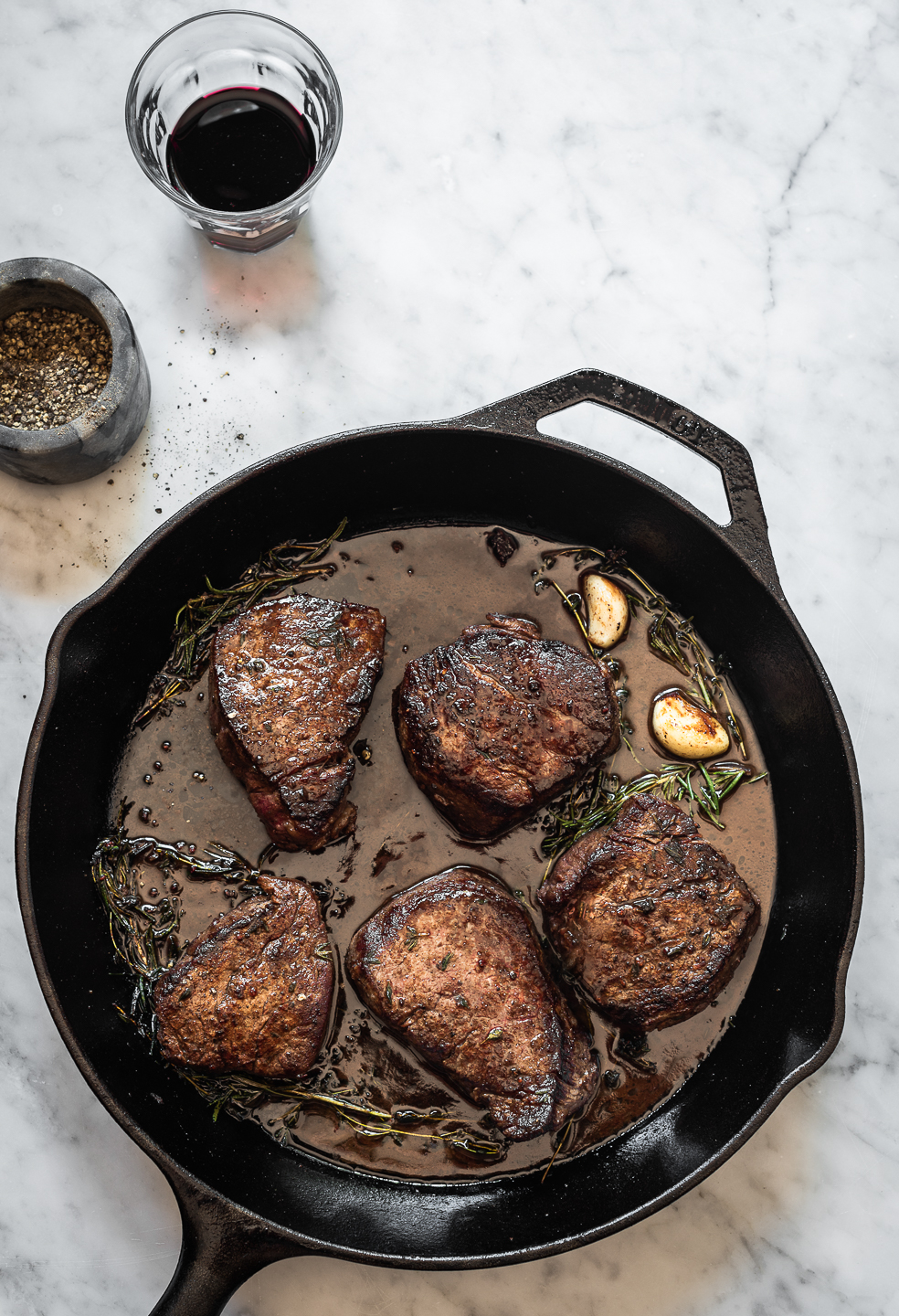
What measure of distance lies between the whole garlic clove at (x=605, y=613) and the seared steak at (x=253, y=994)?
1.05 m

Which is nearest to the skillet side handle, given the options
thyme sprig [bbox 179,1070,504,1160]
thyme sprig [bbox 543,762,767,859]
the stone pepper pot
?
thyme sprig [bbox 179,1070,504,1160]

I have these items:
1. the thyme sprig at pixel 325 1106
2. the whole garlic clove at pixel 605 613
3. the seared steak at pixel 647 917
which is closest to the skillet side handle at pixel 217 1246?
the thyme sprig at pixel 325 1106

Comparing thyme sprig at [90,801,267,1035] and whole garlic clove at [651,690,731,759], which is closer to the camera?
thyme sprig at [90,801,267,1035]

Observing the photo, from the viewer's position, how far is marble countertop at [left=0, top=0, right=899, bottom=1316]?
9.21 feet

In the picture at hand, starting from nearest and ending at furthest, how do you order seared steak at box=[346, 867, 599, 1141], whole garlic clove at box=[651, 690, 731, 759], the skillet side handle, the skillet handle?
1. the skillet side handle
2. seared steak at box=[346, 867, 599, 1141]
3. the skillet handle
4. whole garlic clove at box=[651, 690, 731, 759]

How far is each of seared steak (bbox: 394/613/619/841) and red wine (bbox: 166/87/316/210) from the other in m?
1.37

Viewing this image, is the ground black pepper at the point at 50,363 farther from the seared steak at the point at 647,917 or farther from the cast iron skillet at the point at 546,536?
the seared steak at the point at 647,917

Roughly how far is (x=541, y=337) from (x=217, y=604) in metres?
1.22

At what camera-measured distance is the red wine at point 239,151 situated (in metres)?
2.83

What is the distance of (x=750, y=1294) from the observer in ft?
9.29

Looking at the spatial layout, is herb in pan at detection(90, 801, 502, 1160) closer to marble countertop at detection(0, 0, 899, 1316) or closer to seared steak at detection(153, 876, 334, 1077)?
seared steak at detection(153, 876, 334, 1077)

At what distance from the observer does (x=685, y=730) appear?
2.79m

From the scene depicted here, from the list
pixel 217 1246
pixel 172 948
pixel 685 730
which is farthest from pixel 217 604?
pixel 217 1246

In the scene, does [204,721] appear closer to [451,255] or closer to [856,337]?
[451,255]
